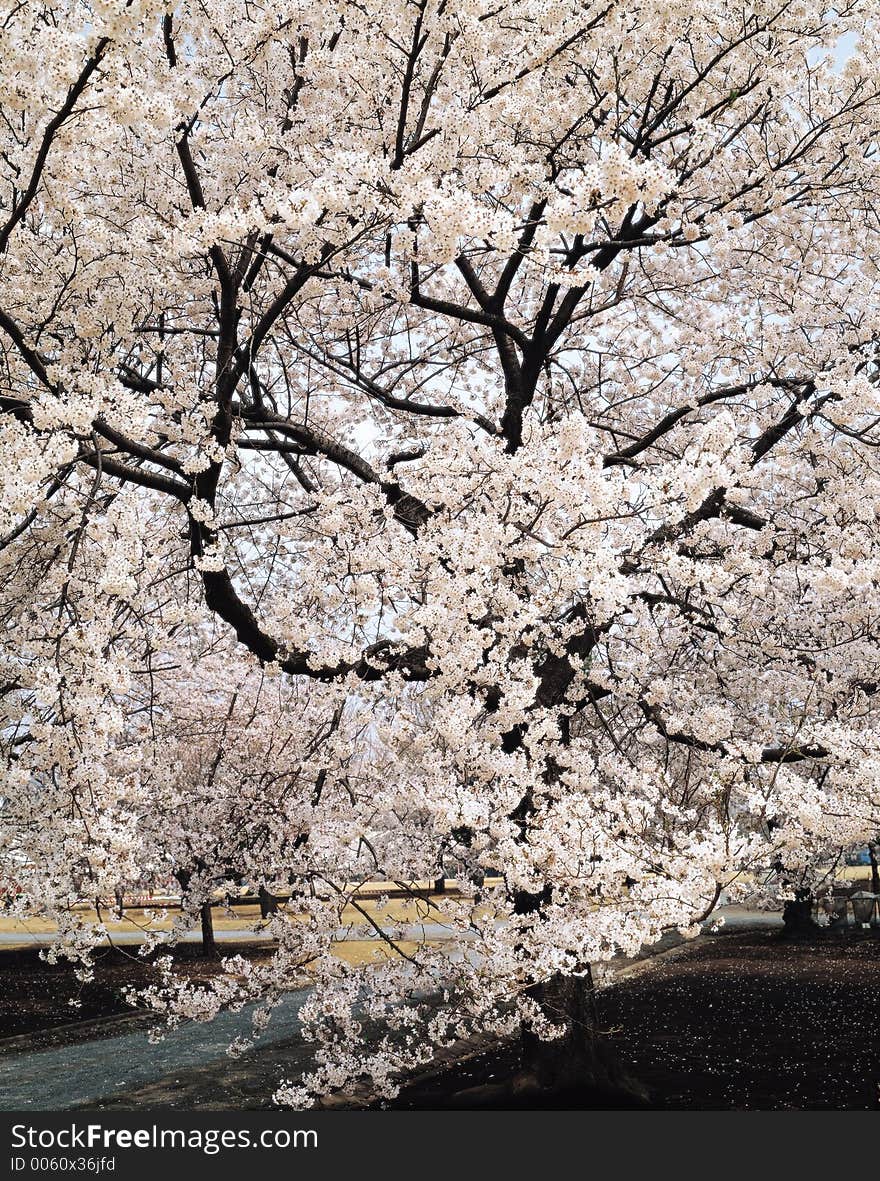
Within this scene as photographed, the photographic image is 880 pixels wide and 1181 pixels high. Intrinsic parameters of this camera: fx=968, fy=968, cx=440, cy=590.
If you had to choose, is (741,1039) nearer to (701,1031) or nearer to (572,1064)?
(701,1031)

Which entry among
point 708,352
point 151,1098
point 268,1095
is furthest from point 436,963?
point 708,352

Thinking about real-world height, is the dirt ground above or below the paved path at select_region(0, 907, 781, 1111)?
below

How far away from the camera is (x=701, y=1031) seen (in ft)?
38.3

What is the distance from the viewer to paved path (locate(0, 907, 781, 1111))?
29.0ft

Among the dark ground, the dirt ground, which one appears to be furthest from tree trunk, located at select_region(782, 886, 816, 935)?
the dirt ground

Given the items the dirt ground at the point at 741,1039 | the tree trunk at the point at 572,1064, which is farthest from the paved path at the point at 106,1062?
the tree trunk at the point at 572,1064

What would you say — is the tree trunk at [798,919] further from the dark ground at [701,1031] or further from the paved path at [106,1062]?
the paved path at [106,1062]

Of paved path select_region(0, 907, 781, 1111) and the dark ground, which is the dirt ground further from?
paved path select_region(0, 907, 781, 1111)

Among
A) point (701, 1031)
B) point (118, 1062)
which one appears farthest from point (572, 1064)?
point (118, 1062)

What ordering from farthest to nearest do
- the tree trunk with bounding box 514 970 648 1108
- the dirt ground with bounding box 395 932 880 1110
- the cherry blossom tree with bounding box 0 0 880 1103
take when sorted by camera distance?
the dirt ground with bounding box 395 932 880 1110 < the tree trunk with bounding box 514 970 648 1108 < the cherry blossom tree with bounding box 0 0 880 1103

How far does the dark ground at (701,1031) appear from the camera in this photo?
857 cm

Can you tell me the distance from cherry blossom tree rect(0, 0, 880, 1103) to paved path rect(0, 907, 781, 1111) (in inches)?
92.2

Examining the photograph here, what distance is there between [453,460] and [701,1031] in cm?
914

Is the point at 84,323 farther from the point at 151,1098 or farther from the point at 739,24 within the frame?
the point at 151,1098
